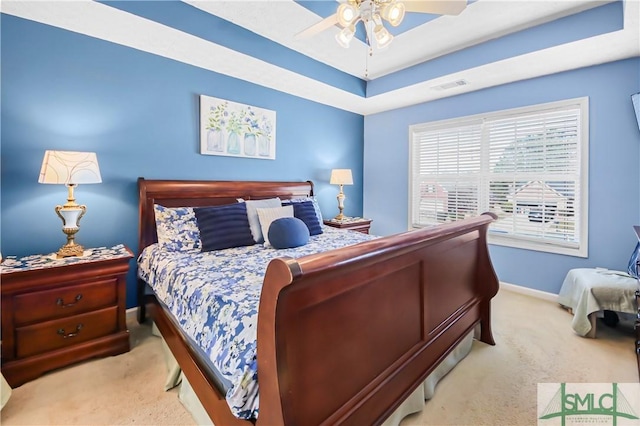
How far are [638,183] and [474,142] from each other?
1.54 m

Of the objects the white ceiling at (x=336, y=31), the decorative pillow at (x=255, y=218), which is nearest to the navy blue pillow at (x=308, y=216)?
the decorative pillow at (x=255, y=218)

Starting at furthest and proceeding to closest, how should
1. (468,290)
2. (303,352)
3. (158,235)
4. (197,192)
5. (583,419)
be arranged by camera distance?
(197,192) < (158,235) < (468,290) < (583,419) < (303,352)

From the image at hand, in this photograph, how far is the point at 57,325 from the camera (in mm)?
1936

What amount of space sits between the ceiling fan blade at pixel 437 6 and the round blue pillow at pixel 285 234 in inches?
69.7

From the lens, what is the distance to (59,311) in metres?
1.94

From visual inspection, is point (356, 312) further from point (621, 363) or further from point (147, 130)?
point (147, 130)

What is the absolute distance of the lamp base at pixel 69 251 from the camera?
207cm

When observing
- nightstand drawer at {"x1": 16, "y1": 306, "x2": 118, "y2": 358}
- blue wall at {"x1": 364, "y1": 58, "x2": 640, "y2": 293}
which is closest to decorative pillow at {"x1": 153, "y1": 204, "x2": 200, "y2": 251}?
nightstand drawer at {"x1": 16, "y1": 306, "x2": 118, "y2": 358}

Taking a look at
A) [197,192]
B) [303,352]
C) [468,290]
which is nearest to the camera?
[303,352]

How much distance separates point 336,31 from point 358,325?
109 inches

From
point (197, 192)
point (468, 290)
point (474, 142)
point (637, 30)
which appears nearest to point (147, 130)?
point (197, 192)

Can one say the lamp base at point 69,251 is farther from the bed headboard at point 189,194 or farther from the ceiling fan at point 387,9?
the ceiling fan at point 387,9

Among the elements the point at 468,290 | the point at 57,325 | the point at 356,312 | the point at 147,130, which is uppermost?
the point at 147,130

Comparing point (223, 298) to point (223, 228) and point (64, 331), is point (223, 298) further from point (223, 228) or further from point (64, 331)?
point (64, 331)
